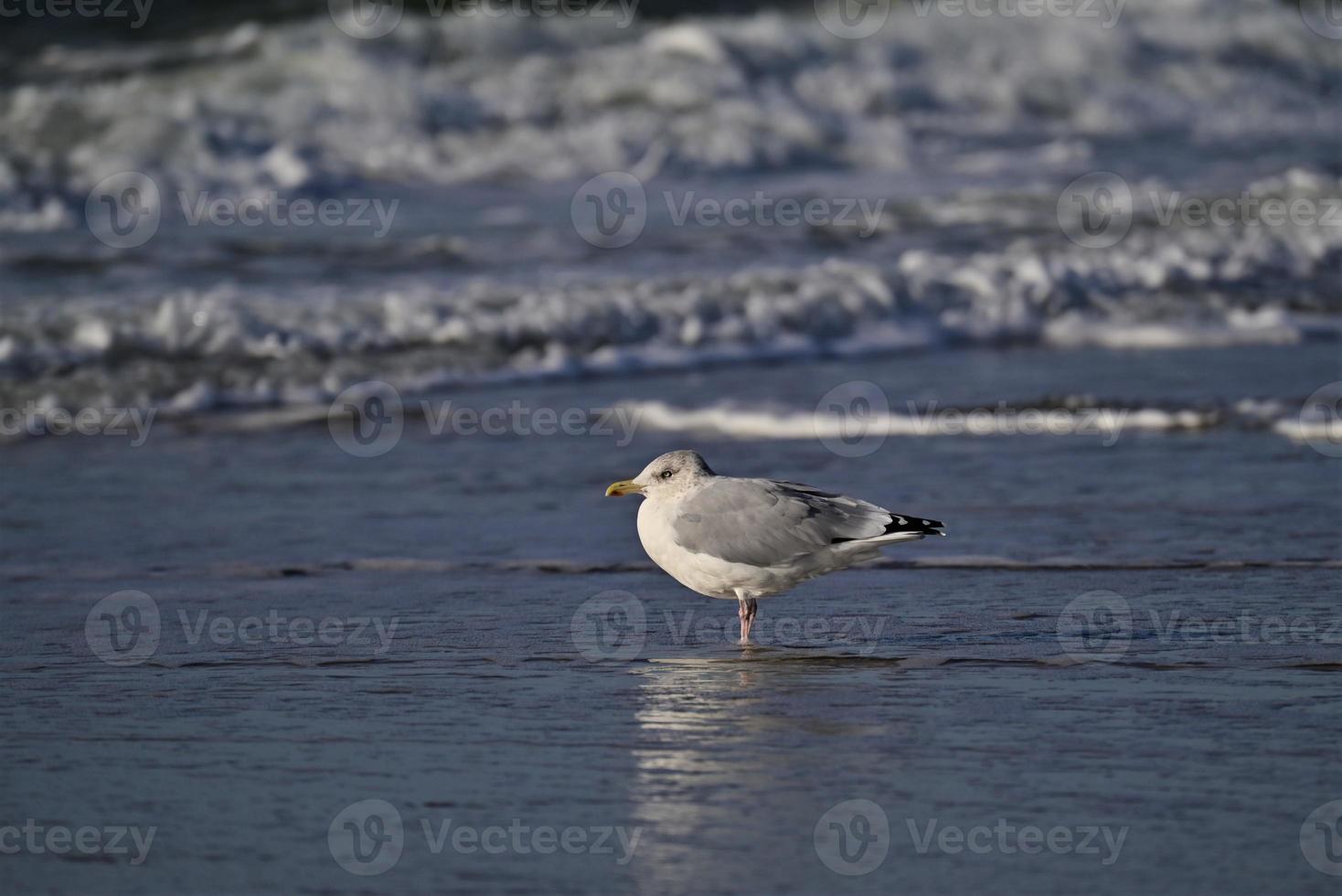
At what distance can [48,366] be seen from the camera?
1076cm

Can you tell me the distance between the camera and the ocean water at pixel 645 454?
156 inches

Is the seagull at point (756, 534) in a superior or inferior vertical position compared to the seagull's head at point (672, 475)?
inferior

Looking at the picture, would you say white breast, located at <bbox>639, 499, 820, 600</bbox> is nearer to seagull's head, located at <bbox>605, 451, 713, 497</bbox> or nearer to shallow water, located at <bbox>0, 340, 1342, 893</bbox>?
seagull's head, located at <bbox>605, 451, 713, 497</bbox>

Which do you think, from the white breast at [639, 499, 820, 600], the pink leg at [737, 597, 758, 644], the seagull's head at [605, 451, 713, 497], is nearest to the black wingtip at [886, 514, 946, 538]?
the white breast at [639, 499, 820, 600]

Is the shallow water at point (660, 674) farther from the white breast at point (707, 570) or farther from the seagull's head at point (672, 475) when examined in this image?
the seagull's head at point (672, 475)

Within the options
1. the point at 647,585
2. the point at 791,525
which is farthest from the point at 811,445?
the point at 791,525

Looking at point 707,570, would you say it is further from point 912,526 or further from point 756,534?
point 912,526

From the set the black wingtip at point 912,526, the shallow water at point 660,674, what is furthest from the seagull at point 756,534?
the shallow water at point 660,674

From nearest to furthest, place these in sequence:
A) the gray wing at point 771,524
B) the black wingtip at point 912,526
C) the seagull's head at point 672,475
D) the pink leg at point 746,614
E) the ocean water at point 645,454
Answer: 1. the ocean water at point 645,454
2. the black wingtip at point 912,526
3. the gray wing at point 771,524
4. the pink leg at point 746,614
5. the seagull's head at point 672,475

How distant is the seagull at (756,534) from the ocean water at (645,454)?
0.23 meters

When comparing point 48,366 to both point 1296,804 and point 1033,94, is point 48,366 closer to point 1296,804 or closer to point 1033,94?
point 1296,804

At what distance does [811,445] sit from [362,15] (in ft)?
42.4

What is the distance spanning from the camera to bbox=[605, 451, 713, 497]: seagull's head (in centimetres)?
588

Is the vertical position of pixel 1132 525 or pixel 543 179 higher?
pixel 543 179
